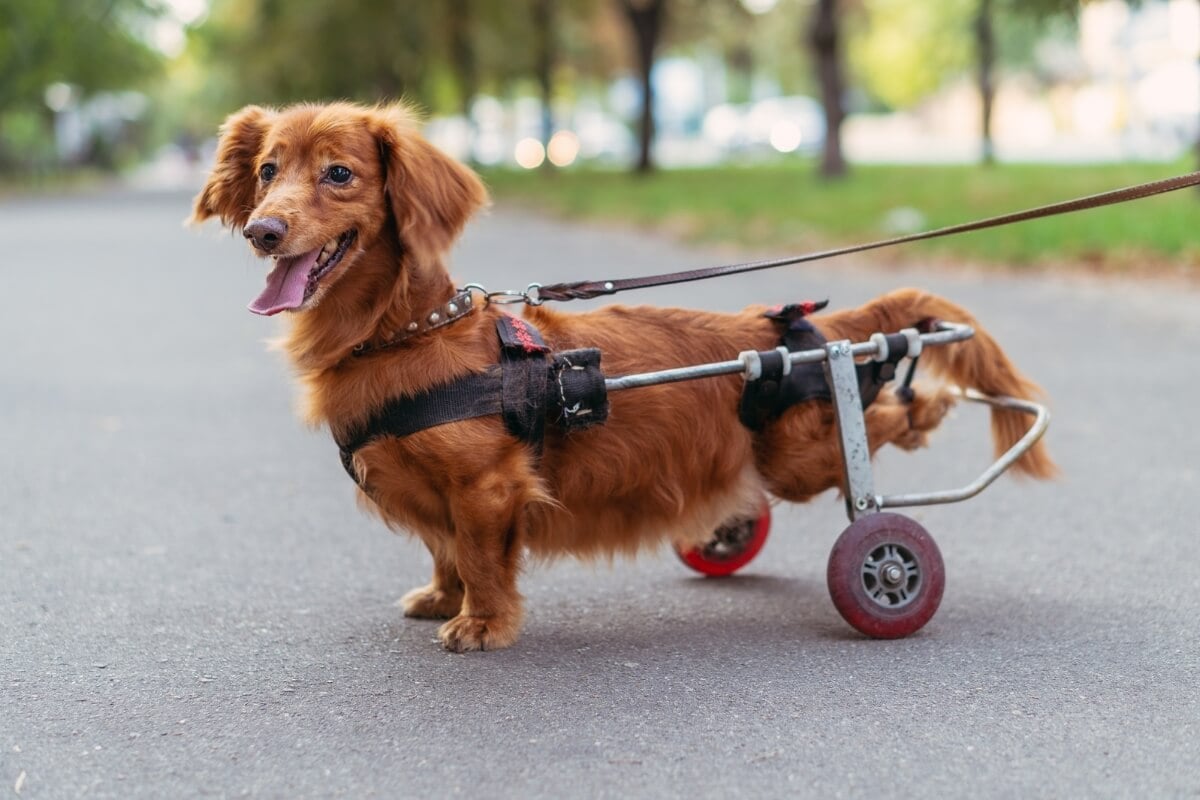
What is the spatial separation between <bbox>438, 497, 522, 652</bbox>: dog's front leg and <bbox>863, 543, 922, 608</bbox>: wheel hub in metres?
1.03

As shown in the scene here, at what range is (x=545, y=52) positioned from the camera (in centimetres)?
4141

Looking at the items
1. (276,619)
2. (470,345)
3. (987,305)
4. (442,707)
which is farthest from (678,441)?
(987,305)

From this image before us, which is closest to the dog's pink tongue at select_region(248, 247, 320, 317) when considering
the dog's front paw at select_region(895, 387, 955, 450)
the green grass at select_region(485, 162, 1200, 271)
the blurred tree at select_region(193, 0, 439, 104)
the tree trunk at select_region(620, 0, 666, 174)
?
the dog's front paw at select_region(895, 387, 955, 450)

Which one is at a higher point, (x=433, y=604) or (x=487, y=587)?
(x=487, y=587)

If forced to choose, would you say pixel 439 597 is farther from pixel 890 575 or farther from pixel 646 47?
pixel 646 47

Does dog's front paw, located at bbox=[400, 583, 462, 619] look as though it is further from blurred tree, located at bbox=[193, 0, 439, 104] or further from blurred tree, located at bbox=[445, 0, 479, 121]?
blurred tree, located at bbox=[445, 0, 479, 121]

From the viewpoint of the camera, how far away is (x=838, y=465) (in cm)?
455

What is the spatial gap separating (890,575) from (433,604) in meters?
1.44

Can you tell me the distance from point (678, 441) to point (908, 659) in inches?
36.0

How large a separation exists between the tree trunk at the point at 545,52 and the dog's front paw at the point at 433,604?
36.5 m

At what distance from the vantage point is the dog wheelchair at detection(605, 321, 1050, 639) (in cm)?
424

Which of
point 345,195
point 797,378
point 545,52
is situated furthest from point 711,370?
point 545,52

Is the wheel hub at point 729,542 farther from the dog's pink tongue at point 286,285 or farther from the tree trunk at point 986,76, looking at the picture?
the tree trunk at point 986,76

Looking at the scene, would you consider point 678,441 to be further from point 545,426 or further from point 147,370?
point 147,370
